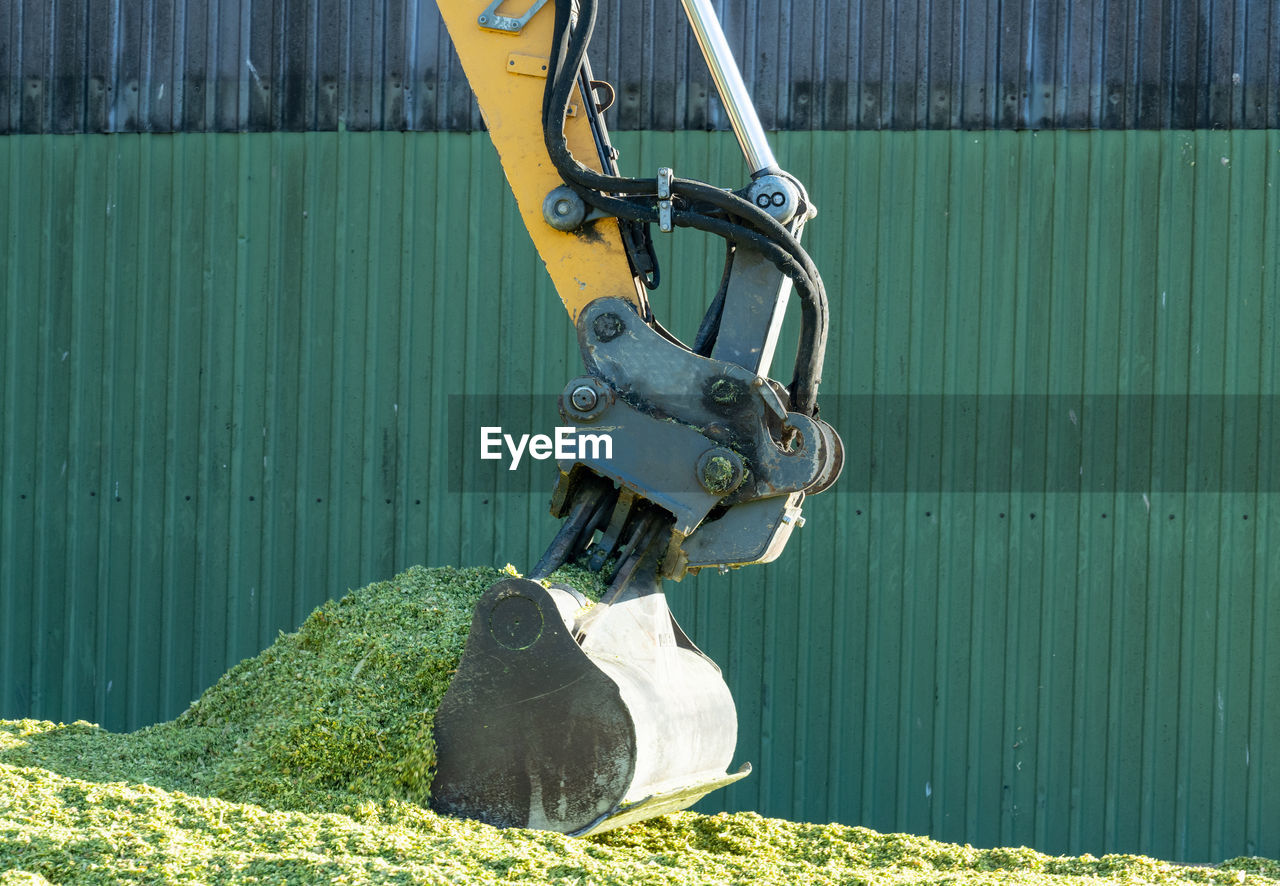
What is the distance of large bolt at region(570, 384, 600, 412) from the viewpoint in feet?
14.7

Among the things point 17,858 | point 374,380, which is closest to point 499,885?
point 17,858

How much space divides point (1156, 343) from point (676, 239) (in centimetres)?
266

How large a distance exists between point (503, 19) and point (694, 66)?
9.19ft

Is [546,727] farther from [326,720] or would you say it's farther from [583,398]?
[583,398]

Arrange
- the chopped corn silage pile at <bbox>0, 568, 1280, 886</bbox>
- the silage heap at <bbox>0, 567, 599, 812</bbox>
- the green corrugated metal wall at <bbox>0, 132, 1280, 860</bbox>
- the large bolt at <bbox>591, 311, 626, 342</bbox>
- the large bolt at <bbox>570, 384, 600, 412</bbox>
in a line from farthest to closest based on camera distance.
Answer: the green corrugated metal wall at <bbox>0, 132, 1280, 860</bbox>, the large bolt at <bbox>591, 311, 626, 342</bbox>, the large bolt at <bbox>570, 384, 600, 412</bbox>, the silage heap at <bbox>0, 567, 599, 812</bbox>, the chopped corn silage pile at <bbox>0, 568, 1280, 886</bbox>

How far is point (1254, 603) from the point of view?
7070 mm

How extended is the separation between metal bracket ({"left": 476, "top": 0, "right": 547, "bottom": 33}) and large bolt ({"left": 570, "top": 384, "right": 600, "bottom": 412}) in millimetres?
1343

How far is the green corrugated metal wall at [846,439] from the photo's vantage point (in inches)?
278

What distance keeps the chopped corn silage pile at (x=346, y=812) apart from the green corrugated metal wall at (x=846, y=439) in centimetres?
229

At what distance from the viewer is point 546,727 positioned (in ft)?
13.1

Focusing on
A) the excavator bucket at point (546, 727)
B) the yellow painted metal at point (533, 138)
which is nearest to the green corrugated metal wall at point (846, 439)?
the yellow painted metal at point (533, 138)

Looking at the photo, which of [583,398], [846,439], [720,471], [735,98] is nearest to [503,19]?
[735,98]

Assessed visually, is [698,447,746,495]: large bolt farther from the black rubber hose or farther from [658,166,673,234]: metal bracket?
[658,166,673,234]: metal bracket

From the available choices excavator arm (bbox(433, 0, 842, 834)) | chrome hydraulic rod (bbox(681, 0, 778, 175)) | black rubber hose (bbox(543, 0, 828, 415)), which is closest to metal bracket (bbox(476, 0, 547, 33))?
excavator arm (bbox(433, 0, 842, 834))
